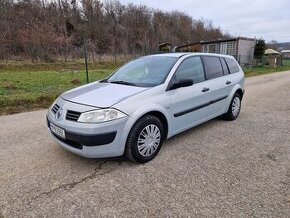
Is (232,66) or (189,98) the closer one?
(189,98)

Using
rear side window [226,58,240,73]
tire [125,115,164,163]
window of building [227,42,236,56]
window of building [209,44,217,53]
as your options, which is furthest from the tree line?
tire [125,115,164,163]

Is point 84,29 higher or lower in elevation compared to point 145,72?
higher

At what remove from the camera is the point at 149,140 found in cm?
355

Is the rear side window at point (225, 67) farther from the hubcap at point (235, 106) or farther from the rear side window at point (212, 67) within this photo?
the hubcap at point (235, 106)

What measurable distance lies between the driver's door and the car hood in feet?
2.13

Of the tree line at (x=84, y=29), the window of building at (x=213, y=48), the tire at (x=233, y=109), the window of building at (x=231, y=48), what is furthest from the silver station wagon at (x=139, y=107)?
the window of building at (x=213, y=48)

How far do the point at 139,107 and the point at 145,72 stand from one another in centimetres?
106

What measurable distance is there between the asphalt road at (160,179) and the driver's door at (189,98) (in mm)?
376

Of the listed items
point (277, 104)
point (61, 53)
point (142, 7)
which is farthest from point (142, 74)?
point (142, 7)

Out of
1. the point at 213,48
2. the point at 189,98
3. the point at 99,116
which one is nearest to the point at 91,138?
the point at 99,116

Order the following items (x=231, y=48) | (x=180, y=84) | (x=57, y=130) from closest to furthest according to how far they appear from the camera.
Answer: (x=57, y=130) < (x=180, y=84) < (x=231, y=48)

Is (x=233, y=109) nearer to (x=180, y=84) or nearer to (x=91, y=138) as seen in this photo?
(x=180, y=84)

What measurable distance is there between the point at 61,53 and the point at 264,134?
2580 centimetres

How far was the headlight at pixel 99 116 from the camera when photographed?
10.2 feet
